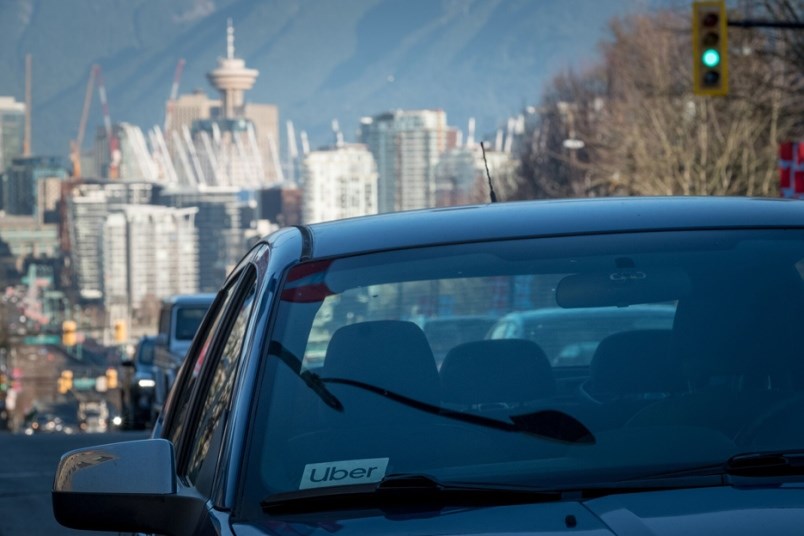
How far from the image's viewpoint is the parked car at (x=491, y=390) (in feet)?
Result: 9.62

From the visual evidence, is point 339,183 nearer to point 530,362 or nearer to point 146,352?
point 146,352

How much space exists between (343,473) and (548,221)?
76cm

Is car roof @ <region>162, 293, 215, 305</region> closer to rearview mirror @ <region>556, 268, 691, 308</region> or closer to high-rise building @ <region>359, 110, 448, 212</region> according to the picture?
rearview mirror @ <region>556, 268, 691, 308</region>

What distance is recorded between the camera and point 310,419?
3.17m

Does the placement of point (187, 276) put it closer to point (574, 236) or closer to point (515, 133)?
point (515, 133)

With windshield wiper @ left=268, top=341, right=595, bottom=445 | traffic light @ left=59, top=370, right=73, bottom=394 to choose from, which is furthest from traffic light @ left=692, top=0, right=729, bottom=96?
traffic light @ left=59, top=370, right=73, bottom=394

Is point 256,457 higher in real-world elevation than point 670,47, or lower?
lower

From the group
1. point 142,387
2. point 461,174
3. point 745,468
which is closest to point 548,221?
point 745,468

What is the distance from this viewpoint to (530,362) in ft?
11.0

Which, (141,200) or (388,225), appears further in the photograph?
(141,200)

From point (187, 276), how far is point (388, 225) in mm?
116517

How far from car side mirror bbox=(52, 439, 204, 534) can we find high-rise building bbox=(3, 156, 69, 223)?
153m

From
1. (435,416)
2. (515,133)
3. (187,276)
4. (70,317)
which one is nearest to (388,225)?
(435,416)

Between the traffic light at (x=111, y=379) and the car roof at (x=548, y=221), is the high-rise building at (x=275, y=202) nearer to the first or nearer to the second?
the traffic light at (x=111, y=379)
